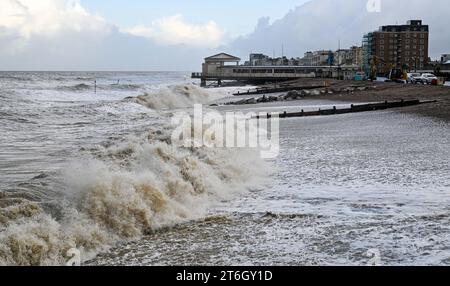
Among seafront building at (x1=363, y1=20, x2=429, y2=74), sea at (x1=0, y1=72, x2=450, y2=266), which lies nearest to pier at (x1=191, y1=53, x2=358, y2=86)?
seafront building at (x1=363, y1=20, x2=429, y2=74)

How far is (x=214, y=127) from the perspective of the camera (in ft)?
52.6

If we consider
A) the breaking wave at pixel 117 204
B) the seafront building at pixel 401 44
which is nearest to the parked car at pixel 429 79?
the breaking wave at pixel 117 204

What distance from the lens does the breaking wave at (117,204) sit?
5988 millimetres

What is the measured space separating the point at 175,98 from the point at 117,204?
4092cm

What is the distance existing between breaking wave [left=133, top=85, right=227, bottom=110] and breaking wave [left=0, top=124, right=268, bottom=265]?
104ft

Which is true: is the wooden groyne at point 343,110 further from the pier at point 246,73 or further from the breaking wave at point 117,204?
the pier at point 246,73

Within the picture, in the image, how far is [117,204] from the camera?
23.7ft

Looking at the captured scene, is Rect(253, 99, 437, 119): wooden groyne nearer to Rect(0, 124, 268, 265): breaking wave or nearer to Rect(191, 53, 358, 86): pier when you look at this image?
Rect(0, 124, 268, 265): breaking wave

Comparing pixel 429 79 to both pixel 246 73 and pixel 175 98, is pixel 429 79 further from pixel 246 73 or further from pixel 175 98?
pixel 246 73

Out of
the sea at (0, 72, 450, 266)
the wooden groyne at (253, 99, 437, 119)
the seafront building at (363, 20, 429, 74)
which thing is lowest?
the sea at (0, 72, 450, 266)

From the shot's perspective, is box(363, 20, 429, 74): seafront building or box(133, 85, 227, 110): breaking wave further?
box(363, 20, 429, 74): seafront building

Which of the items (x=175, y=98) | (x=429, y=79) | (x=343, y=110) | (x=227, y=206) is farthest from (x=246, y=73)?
(x=227, y=206)

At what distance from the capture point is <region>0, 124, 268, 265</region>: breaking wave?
599 cm

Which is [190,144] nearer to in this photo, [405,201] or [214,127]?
[214,127]
